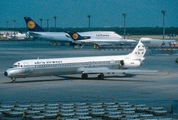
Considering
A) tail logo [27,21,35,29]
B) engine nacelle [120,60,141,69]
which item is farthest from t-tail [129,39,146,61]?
tail logo [27,21,35,29]

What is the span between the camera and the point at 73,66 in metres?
65.3

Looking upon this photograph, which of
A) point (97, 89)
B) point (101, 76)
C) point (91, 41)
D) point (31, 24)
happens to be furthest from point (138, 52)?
point (31, 24)

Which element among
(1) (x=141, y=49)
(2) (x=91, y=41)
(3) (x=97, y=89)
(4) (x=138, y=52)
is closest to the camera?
(3) (x=97, y=89)

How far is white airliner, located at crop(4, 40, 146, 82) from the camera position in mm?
62094

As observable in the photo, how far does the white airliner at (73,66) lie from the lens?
62094 mm

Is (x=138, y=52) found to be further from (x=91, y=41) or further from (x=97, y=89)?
(x=91, y=41)

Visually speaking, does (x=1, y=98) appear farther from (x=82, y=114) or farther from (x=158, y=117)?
(x=158, y=117)

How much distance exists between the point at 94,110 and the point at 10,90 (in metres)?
19.5

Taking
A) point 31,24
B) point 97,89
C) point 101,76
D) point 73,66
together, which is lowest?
point 97,89

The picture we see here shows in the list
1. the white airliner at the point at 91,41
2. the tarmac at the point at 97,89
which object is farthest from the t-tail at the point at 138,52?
the white airliner at the point at 91,41

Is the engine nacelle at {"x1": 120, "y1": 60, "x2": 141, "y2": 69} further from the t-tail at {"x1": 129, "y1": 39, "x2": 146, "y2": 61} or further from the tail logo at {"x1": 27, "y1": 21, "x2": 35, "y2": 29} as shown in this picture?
the tail logo at {"x1": 27, "y1": 21, "x2": 35, "y2": 29}

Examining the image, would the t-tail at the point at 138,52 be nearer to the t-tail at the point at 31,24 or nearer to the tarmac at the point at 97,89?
the tarmac at the point at 97,89

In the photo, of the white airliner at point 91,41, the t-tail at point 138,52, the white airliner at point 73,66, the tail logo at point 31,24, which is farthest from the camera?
the tail logo at point 31,24

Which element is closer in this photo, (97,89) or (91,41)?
(97,89)
